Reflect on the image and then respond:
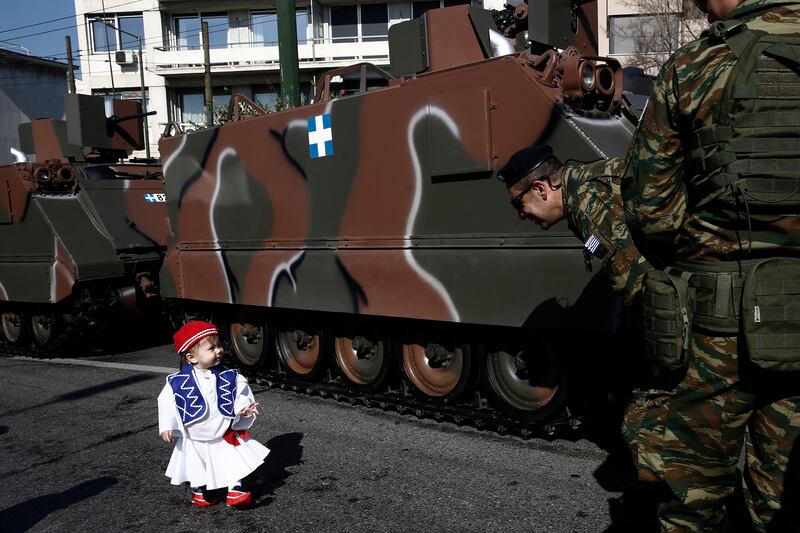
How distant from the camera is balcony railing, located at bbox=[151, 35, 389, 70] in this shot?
95.6ft

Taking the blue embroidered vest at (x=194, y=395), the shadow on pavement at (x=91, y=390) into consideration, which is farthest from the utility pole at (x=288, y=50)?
the blue embroidered vest at (x=194, y=395)

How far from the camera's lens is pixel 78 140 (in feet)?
35.6

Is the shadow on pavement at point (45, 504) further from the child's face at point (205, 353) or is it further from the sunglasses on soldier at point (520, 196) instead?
the sunglasses on soldier at point (520, 196)

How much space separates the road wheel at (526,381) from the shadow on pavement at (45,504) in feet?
8.22

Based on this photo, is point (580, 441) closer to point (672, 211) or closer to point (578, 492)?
point (578, 492)

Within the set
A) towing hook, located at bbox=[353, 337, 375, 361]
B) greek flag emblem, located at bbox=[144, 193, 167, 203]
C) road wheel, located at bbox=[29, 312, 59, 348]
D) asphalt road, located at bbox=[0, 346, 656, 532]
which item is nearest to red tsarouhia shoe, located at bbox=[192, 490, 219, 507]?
asphalt road, located at bbox=[0, 346, 656, 532]

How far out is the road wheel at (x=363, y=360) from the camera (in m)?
6.24

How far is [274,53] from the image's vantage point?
96.2 ft

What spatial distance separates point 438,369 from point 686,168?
3.83 m

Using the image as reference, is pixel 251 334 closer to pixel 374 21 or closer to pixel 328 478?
pixel 328 478

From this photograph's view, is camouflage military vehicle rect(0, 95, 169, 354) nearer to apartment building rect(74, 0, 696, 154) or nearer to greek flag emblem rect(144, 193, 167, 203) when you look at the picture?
greek flag emblem rect(144, 193, 167, 203)

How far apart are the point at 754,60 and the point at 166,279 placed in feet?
22.6

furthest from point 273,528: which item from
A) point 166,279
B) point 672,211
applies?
point 166,279

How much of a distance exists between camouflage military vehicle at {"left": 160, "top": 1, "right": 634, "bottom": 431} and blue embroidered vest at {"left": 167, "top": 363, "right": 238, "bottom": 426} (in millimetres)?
1682
